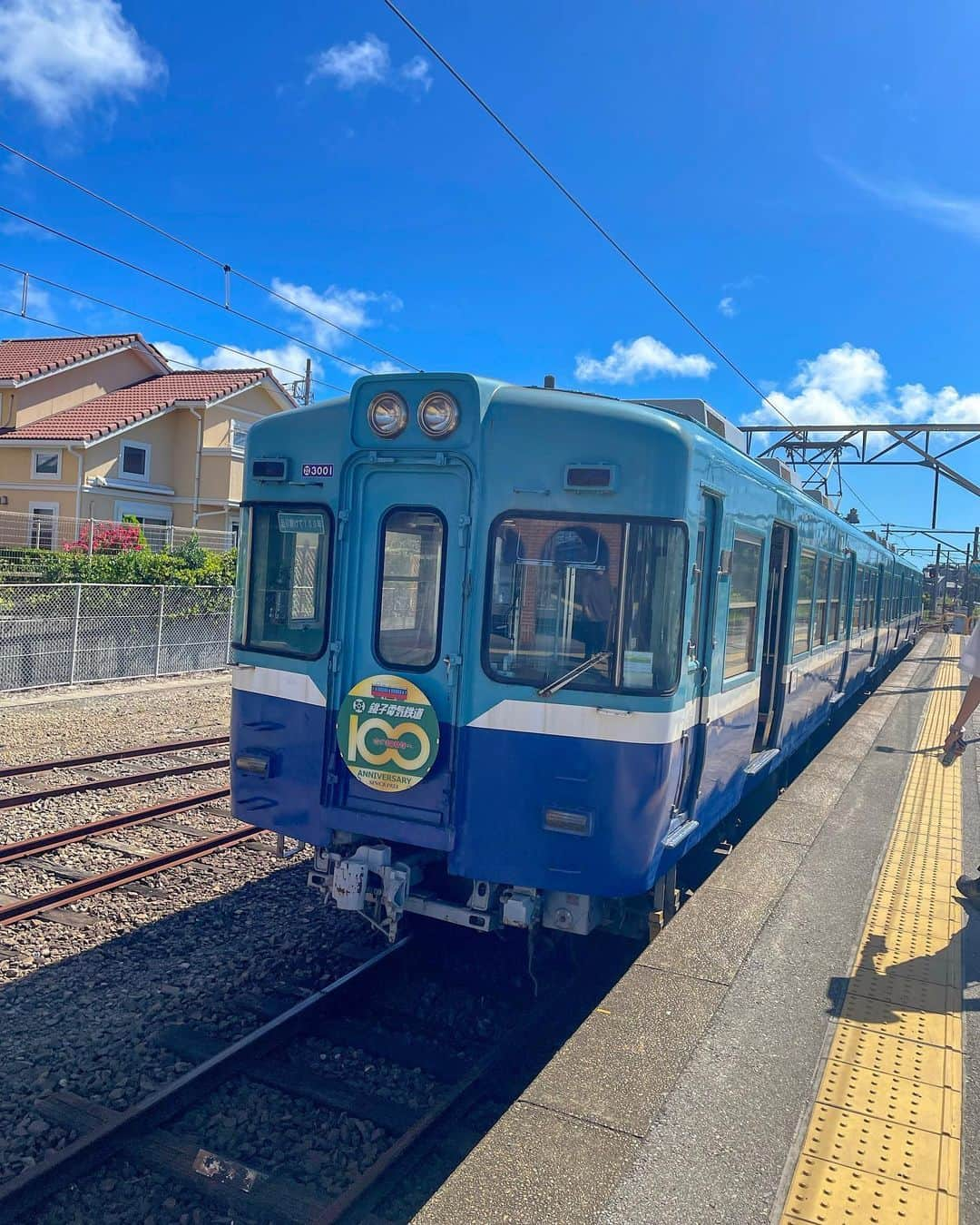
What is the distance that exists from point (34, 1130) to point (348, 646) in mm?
2430

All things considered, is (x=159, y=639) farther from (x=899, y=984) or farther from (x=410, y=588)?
(x=899, y=984)

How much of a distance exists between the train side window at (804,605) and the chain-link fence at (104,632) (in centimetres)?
797

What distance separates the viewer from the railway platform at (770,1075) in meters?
3.18

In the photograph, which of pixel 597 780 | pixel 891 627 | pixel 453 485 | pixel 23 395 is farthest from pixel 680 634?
pixel 23 395

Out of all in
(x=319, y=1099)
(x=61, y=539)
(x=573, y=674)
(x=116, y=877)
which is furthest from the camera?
(x=61, y=539)

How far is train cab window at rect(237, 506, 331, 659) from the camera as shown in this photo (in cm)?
516

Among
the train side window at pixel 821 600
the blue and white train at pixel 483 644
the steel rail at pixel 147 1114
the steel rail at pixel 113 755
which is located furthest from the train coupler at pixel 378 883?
the steel rail at pixel 113 755

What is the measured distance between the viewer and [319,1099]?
14.5ft

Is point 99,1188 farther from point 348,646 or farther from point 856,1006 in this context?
point 856,1006

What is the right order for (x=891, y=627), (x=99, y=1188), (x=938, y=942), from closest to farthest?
(x=99, y=1188), (x=938, y=942), (x=891, y=627)

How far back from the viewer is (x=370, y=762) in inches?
194

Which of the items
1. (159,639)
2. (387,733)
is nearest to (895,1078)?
(387,733)

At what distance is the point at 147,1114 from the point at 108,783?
19.5 ft

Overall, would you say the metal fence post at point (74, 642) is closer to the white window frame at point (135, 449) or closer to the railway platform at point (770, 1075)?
the railway platform at point (770, 1075)
